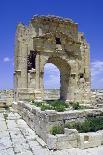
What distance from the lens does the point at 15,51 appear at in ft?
70.4

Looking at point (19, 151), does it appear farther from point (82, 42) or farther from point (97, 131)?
point (82, 42)

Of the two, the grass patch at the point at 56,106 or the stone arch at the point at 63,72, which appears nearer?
the grass patch at the point at 56,106

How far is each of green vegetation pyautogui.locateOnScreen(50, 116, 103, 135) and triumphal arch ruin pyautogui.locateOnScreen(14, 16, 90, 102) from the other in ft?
31.7

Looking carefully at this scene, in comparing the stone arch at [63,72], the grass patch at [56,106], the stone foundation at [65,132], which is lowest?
the stone foundation at [65,132]

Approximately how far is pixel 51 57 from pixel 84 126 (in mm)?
12318

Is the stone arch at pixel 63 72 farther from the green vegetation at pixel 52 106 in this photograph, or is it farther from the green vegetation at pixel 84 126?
the green vegetation at pixel 84 126

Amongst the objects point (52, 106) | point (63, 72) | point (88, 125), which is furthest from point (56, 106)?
point (63, 72)

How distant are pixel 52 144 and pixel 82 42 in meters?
15.7

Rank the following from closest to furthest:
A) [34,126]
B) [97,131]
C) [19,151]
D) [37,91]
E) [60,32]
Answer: [19,151] → [97,131] → [34,126] → [37,91] → [60,32]

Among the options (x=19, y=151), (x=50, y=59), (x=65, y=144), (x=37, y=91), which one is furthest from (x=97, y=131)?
(x=50, y=59)

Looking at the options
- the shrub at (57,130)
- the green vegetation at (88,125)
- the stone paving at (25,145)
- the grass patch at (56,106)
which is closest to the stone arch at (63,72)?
the grass patch at (56,106)

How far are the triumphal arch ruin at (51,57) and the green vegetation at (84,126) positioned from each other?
9664 mm

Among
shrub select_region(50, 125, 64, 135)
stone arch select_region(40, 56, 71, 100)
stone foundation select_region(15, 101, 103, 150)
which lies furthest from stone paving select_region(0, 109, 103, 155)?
stone arch select_region(40, 56, 71, 100)

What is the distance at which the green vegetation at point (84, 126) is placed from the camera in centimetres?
941
